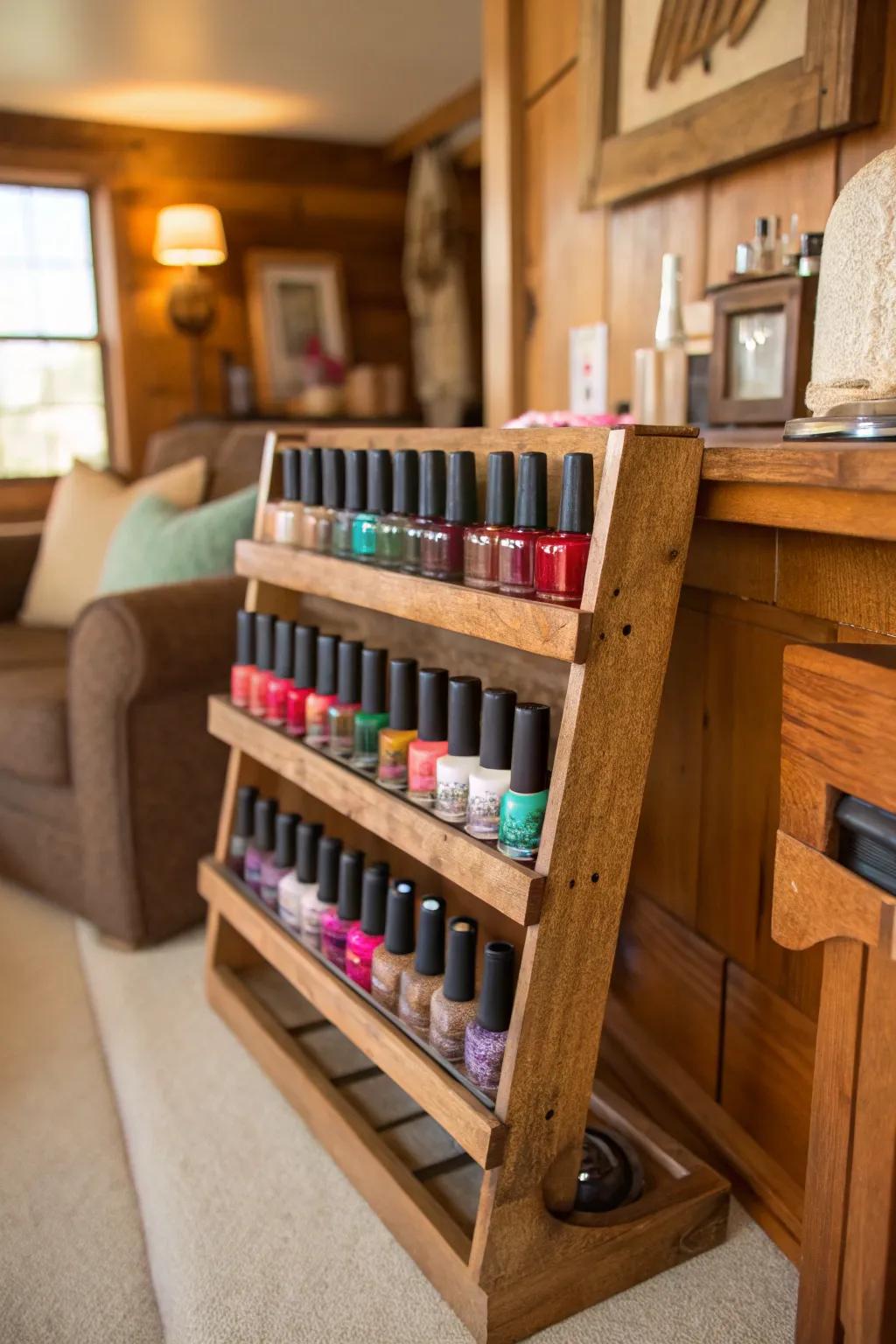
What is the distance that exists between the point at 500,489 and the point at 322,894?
653mm

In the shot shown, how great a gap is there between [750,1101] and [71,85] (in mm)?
4082

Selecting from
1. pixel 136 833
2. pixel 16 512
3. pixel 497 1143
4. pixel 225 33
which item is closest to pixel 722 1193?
pixel 497 1143

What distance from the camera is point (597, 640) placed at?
1.00 metres

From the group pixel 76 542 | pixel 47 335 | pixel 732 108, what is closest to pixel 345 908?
pixel 732 108

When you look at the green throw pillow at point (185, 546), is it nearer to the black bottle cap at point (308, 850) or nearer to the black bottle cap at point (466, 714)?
the black bottle cap at point (308, 850)

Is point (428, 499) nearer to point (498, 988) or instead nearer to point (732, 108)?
point (498, 988)

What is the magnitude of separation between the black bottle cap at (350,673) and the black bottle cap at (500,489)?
0.33 metres

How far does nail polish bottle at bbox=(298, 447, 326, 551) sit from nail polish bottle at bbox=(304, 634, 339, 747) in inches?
5.6

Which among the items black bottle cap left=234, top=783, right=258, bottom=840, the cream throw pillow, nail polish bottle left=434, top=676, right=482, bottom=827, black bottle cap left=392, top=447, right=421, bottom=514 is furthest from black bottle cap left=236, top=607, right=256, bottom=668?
the cream throw pillow

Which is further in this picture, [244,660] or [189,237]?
[189,237]

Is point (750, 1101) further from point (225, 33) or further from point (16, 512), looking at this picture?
point (16, 512)

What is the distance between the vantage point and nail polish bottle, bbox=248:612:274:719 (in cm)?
161

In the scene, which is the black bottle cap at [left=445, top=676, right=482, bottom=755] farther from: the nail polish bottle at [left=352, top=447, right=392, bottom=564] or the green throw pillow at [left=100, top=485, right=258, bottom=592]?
the green throw pillow at [left=100, top=485, right=258, bottom=592]

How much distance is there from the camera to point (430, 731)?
1.24 metres
